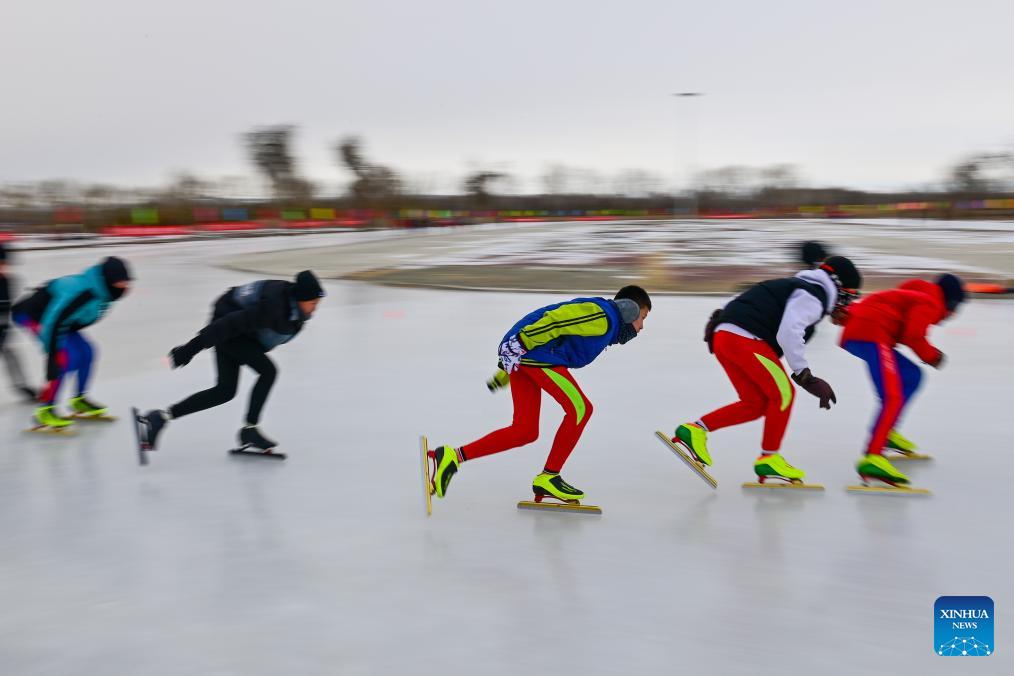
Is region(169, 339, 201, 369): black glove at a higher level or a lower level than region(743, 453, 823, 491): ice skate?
higher

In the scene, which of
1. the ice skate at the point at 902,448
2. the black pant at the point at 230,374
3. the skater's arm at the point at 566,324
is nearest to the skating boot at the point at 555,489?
the skater's arm at the point at 566,324

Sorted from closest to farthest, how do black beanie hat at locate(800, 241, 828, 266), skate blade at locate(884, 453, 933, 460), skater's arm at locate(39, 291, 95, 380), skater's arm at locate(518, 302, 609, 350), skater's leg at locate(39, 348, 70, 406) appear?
skater's arm at locate(518, 302, 609, 350) < skate blade at locate(884, 453, 933, 460) < skater's arm at locate(39, 291, 95, 380) < skater's leg at locate(39, 348, 70, 406) < black beanie hat at locate(800, 241, 828, 266)

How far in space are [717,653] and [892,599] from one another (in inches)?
31.1

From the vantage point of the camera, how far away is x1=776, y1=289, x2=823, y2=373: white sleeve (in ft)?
11.9

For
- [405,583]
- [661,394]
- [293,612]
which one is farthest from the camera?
[661,394]

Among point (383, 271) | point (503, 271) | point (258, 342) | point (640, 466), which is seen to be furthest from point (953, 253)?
point (258, 342)

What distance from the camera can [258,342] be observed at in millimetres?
4422

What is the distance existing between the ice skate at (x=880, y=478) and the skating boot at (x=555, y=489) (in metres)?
1.41

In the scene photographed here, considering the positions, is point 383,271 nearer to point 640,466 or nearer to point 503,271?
point 503,271

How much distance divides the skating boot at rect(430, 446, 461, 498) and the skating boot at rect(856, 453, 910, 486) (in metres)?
2.07

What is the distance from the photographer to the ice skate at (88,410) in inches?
207

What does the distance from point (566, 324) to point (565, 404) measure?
41cm

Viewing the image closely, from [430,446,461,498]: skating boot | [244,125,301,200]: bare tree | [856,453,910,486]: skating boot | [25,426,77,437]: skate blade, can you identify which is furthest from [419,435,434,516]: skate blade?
[244,125,301,200]: bare tree

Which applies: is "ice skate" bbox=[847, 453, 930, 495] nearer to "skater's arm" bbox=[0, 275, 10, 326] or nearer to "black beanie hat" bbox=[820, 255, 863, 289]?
"black beanie hat" bbox=[820, 255, 863, 289]
